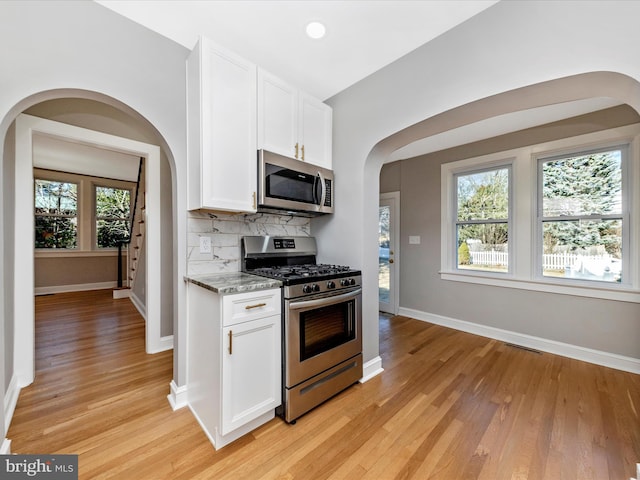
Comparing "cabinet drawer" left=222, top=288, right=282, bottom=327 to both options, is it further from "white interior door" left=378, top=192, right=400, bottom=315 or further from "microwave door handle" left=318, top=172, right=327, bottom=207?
"white interior door" left=378, top=192, right=400, bottom=315

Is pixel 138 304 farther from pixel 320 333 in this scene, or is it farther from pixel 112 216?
pixel 320 333

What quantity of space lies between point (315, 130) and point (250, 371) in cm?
206

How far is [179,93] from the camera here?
6.32 ft

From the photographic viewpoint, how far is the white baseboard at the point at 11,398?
1.73m

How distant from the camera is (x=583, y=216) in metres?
2.82

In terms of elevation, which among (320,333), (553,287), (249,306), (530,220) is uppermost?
(530,220)

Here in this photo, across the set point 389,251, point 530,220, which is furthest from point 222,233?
point 530,220

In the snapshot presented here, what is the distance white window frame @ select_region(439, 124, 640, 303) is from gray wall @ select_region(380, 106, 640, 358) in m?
0.08

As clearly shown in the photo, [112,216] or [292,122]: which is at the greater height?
[292,122]

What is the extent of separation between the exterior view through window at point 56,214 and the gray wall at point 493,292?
6.96 metres

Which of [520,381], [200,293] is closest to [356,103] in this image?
[200,293]

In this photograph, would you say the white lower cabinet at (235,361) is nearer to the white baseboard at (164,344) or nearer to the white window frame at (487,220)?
the white baseboard at (164,344)

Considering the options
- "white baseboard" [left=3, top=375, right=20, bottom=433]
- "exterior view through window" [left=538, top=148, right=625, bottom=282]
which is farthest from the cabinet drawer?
"exterior view through window" [left=538, top=148, right=625, bottom=282]

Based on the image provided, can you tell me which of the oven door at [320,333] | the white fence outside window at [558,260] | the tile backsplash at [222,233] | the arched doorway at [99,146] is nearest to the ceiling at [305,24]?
the arched doorway at [99,146]
